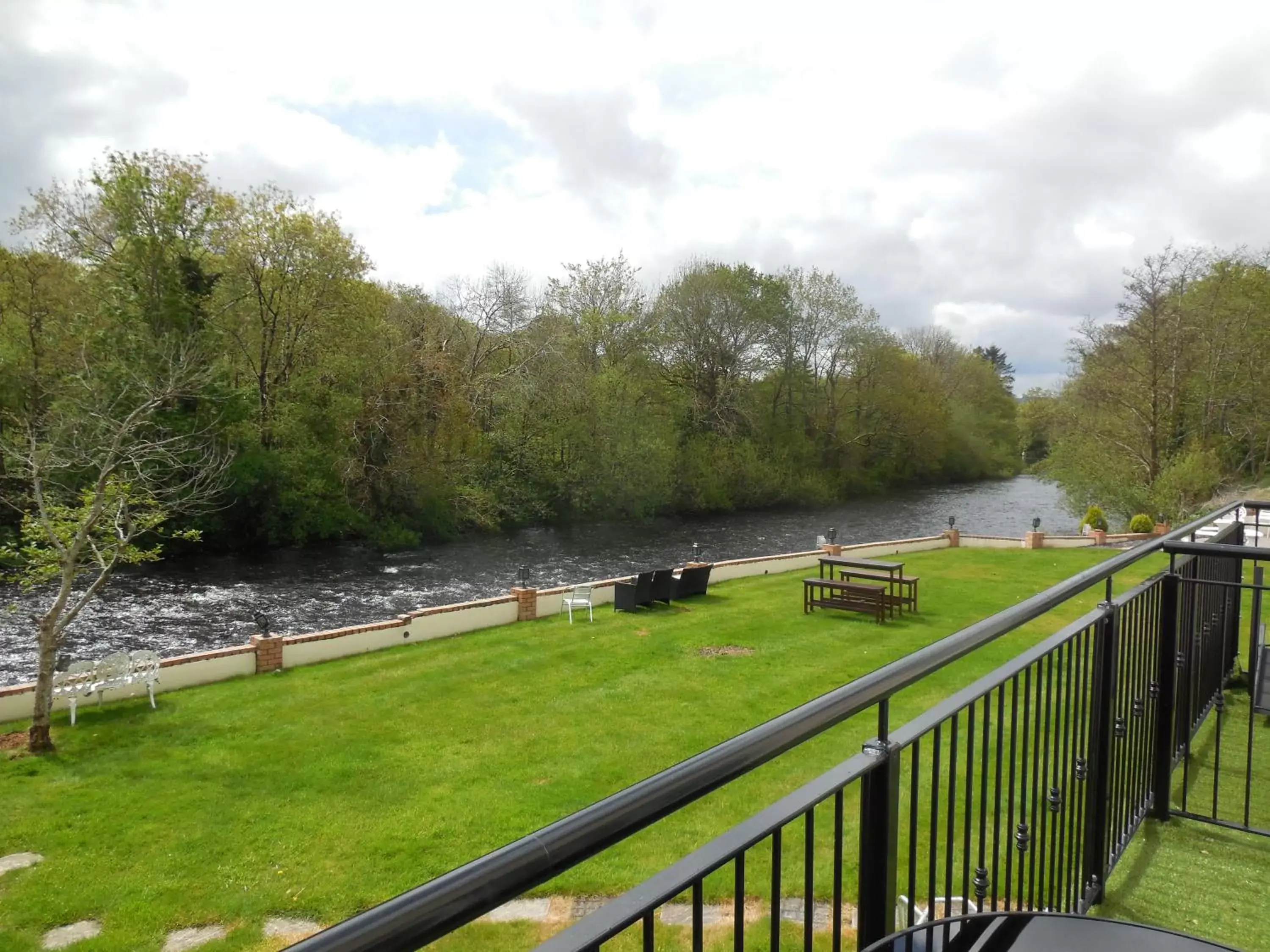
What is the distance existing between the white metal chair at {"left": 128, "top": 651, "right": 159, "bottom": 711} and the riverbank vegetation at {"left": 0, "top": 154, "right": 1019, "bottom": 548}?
3430mm

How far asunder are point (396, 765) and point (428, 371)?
890 inches

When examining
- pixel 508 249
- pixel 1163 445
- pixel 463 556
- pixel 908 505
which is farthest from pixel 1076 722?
pixel 908 505

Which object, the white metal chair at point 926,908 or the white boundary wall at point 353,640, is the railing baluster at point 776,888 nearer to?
the white metal chair at point 926,908

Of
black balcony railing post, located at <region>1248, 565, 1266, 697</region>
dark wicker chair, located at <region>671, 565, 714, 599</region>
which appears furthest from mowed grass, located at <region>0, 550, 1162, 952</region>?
black balcony railing post, located at <region>1248, 565, 1266, 697</region>

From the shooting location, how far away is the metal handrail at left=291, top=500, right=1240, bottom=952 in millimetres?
677

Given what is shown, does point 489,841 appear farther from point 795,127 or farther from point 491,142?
point 491,142

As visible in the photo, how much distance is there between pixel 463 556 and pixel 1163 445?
2496 cm

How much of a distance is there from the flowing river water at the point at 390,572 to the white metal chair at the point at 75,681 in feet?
0.59

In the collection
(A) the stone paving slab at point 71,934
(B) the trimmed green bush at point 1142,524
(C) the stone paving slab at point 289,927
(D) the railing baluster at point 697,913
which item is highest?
(D) the railing baluster at point 697,913

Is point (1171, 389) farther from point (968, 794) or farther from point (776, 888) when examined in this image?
point (776, 888)

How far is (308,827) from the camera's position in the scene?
6383 millimetres

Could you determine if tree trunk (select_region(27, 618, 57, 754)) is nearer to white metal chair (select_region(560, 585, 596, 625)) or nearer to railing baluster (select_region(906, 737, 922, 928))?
white metal chair (select_region(560, 585, 596, 625))

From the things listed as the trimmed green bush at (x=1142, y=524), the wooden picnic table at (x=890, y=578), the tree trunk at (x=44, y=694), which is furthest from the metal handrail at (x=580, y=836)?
the trimmed green bush at (x=1142, y=524)

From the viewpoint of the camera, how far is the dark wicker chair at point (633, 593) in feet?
47.6
